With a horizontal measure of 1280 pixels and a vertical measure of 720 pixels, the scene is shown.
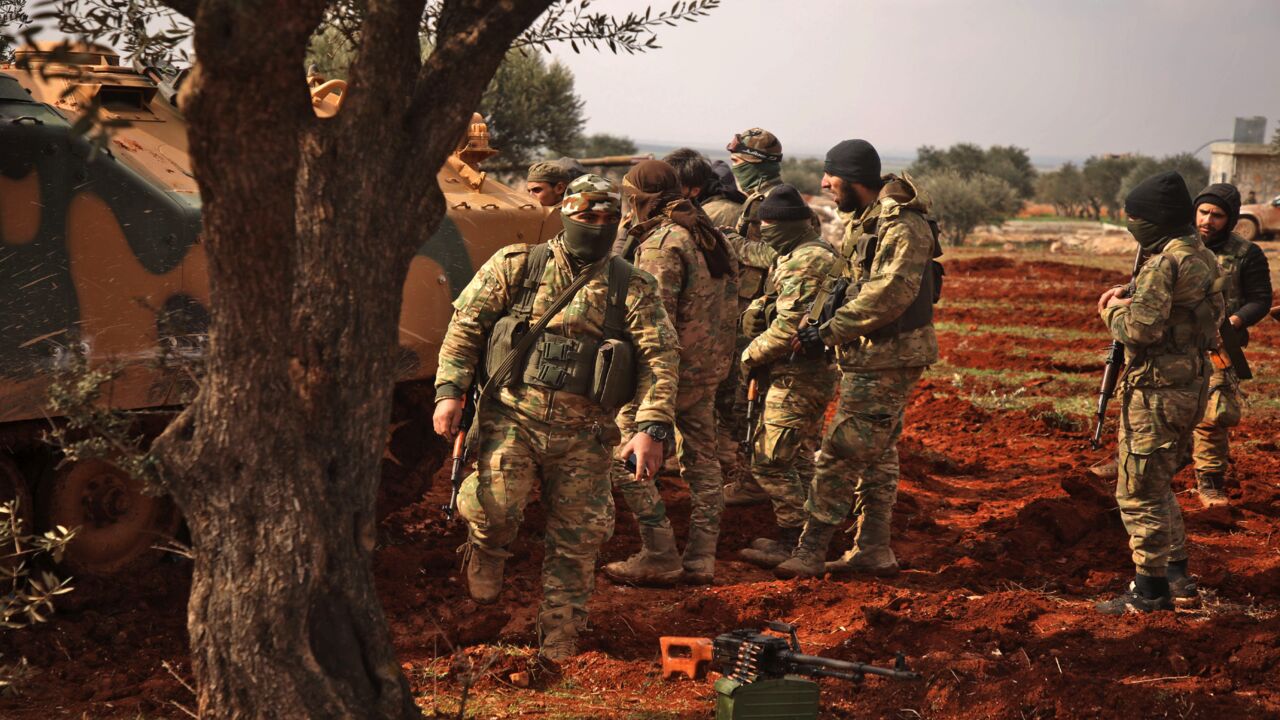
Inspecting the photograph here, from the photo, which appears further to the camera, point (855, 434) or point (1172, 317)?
point (855, 434)

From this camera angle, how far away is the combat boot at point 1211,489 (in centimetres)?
853

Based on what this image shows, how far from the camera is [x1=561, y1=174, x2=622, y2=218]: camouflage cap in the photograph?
5.35 metres

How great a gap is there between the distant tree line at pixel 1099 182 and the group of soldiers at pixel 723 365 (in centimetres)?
5037

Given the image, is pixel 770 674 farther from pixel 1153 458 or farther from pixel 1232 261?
pixel 1232 261

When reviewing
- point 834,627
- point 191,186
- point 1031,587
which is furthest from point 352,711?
point 1031,587

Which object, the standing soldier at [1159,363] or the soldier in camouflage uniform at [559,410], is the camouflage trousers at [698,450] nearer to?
the soldier in camouflage uniform at [559,410]

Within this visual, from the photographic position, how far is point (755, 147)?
846 cm

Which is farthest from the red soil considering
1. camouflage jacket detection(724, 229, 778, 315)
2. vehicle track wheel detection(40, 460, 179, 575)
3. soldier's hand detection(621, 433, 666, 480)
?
camouflage jacket detection(724, 229, 778, 315)

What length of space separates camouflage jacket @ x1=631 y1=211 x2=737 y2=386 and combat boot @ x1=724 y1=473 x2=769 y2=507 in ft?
5.12

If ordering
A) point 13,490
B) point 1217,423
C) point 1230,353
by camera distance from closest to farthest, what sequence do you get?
point 13,490 → point 1230,353 → point 1217,423

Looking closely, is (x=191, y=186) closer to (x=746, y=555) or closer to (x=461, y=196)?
(x=461, y=196)

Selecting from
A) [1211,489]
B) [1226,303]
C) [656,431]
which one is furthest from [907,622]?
[1211,489]

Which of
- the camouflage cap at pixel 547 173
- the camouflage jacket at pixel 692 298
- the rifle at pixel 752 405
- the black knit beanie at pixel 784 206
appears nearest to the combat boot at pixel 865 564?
the rifle at pixel 752 405

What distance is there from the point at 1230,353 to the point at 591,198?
4.14 meters
